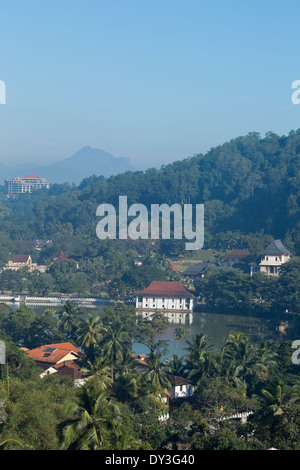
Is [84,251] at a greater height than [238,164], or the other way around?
[238,164]

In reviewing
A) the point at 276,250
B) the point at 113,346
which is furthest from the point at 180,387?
the point at 276,250

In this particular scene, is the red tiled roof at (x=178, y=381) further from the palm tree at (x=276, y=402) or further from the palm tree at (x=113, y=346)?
the palm tree at (x=276, y=402)

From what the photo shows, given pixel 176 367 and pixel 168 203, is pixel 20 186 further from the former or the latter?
pixel 176 367

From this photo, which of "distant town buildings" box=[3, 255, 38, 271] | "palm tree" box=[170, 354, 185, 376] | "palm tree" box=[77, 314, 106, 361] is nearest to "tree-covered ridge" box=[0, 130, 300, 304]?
"distant town buildings" box=[3, 255, 38, 271]

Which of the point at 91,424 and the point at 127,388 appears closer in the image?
the point at 91,424

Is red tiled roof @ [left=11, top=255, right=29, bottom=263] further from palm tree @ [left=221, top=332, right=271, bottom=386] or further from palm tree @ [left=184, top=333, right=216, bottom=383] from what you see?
palm tree @ [left=184, top=333, right=216, bottom=383]
